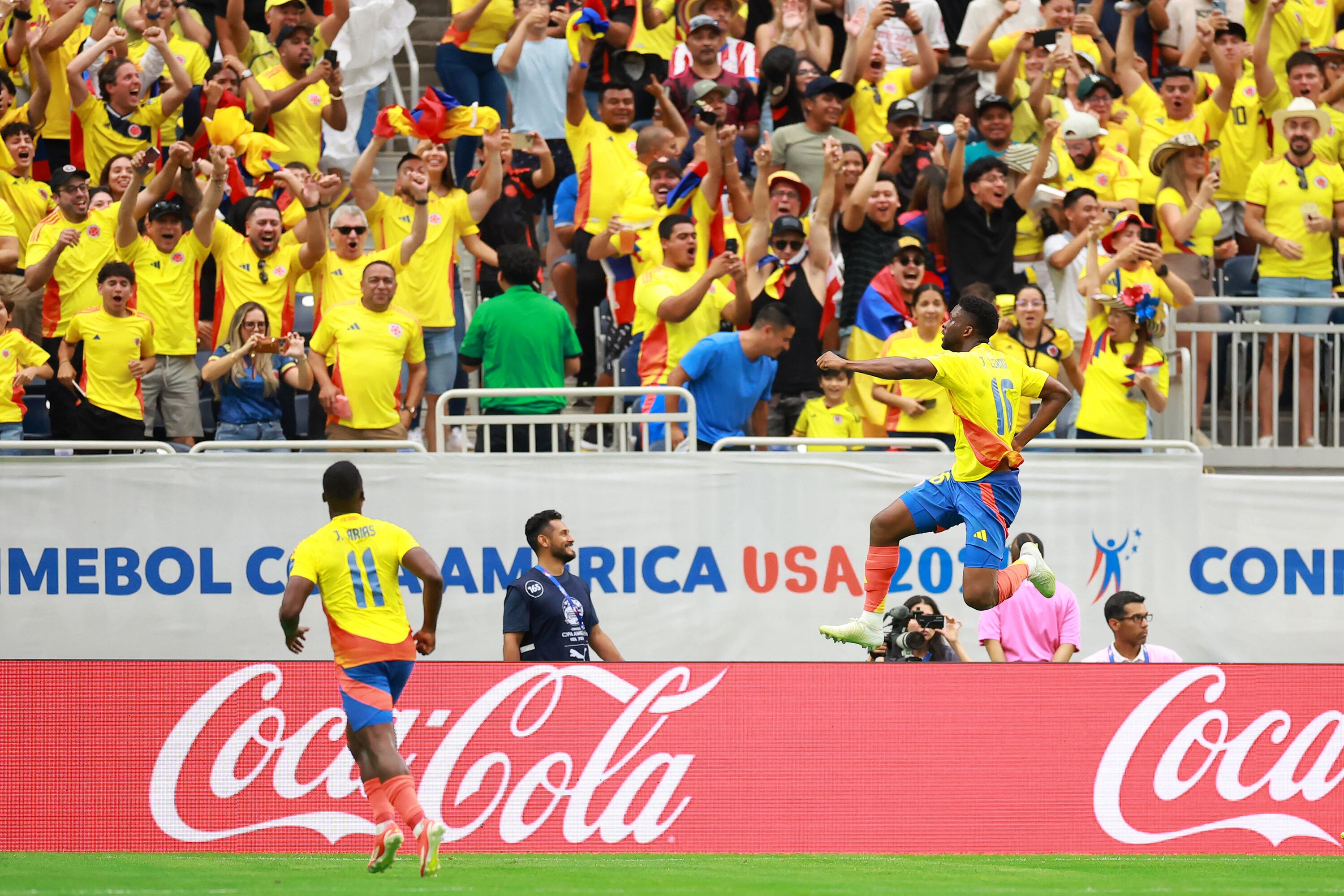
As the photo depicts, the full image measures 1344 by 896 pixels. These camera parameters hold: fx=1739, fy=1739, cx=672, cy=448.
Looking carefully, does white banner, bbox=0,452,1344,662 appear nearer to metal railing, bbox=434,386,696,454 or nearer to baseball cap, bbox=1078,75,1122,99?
metal railing, bbox=434,386,696,454

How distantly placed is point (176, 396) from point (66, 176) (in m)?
1.95

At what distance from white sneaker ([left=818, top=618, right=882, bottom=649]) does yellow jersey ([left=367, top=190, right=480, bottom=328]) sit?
5.14 m

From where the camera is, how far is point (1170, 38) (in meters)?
16.8

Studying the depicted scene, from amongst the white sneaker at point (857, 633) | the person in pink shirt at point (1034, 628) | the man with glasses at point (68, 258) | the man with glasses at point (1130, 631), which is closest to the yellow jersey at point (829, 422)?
the person in pink shirt at point (1034, 628)

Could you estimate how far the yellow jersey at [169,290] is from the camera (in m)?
12.9

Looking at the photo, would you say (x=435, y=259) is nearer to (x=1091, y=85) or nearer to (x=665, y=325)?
(x=665, y=325)

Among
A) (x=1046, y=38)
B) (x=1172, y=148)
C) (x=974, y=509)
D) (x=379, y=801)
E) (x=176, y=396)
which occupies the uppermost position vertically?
(x=1046, y=38)

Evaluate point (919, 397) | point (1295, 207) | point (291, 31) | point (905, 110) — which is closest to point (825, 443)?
point (919, 397)

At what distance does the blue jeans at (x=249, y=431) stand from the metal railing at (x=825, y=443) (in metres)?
3.23

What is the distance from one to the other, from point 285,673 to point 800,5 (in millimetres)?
8326

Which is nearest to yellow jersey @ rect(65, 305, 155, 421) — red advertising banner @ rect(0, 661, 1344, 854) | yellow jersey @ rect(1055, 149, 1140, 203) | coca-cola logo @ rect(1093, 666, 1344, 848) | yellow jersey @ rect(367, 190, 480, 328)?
yellow jersey @ rect(367, 190, 480, 328)

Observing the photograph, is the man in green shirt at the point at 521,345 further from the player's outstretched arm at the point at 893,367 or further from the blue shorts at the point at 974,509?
the player's outstretched arm at the point at 893,367

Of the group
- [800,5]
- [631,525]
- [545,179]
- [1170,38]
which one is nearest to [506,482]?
[631,525]

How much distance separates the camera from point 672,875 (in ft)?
27.3
